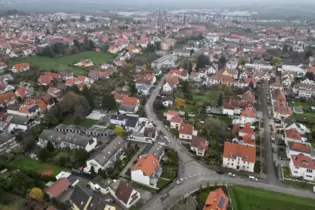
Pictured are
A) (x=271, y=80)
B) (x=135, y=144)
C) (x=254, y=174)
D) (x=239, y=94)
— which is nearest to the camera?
(x=254, y=174)

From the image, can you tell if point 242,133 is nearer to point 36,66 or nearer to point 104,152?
point 104,152

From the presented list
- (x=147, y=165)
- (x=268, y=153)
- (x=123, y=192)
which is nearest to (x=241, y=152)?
(x=268, y=153)

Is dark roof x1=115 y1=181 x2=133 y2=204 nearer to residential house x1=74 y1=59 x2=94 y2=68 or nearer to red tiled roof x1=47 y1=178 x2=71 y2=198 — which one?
red tiled roof x1=47 y1=178 x2=71 y2=198

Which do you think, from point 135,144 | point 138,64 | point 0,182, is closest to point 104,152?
point 135,144

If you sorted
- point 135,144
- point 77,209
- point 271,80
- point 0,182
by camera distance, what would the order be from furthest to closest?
1. point 271,80
2. point 135,144
3. point 0,182
4. point 77,209

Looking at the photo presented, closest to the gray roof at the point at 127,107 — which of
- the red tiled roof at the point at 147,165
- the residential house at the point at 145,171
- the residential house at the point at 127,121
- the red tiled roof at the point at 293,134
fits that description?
the residential house at the point at 127,121

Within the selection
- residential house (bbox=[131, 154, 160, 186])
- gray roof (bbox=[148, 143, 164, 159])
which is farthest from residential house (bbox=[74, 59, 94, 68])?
residential house (bbox=[131, 154, 160, 186])
